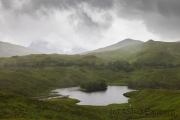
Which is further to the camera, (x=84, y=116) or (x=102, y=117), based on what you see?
(x=102, y=117)

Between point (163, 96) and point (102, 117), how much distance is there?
48.6m

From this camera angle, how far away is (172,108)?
9081 cm

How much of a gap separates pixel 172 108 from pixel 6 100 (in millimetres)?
71465

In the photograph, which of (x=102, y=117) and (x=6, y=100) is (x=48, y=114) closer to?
(x=6, y=100)

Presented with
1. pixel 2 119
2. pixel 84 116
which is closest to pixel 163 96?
pixel 84 116

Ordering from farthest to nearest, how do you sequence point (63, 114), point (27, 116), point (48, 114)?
point (63, 114) → point (48, 114) → point (27, 116)

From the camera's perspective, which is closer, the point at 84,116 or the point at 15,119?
the point at 15,119

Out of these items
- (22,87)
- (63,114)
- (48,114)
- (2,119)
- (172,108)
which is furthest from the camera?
(22,87)

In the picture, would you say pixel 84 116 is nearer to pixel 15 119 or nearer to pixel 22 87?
pixel 15 119

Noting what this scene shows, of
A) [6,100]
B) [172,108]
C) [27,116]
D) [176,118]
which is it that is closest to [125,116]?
[172,108]

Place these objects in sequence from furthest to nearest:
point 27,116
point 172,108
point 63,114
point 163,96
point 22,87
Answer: point 22,87 → point 163,96 → point 172,108 → point 63,114 → point 27,116

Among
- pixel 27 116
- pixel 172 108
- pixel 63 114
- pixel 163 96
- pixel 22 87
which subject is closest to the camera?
pixel 27 116

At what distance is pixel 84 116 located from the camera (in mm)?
84750

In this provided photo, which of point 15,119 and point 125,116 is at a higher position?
point 15,119
